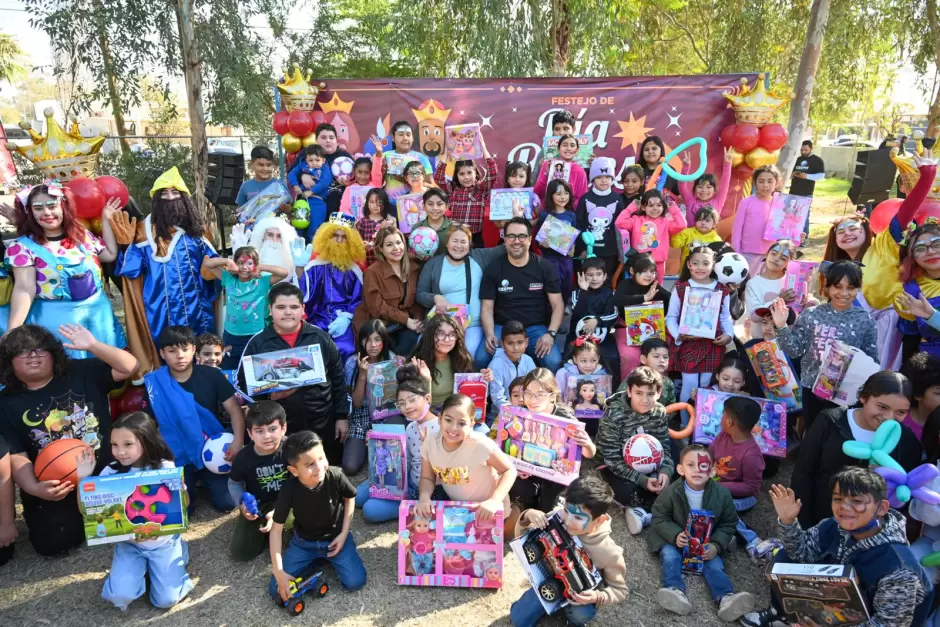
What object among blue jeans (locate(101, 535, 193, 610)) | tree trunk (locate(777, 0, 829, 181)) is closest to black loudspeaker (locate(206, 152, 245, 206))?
blue jeans (locate(101, 535, 193, 610))

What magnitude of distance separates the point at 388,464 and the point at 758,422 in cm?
262

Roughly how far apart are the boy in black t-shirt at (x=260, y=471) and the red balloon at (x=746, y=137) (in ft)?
19.9

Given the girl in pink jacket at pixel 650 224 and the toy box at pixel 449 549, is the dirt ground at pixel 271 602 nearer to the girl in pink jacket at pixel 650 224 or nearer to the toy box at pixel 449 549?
the toy box at pixel 449 549

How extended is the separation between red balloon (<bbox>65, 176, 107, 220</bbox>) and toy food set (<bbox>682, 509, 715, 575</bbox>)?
468cm

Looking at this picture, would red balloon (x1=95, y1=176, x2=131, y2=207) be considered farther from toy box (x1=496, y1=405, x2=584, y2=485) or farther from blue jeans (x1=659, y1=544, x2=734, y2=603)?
blue jeans (x1=659, y1=544, x2=734, y2=603)

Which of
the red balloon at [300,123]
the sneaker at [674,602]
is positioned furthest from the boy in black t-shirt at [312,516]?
the red balloon at [300,123]

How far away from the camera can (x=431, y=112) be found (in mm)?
8000

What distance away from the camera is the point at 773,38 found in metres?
13.9

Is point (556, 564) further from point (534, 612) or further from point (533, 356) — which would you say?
point (533, 356)

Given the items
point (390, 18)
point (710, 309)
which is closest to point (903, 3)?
point (390, 18)

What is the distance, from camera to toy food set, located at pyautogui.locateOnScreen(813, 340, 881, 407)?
157 inches

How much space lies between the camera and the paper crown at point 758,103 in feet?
24.0

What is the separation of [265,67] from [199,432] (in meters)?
9.07

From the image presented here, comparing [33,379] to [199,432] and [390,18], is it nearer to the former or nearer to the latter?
[199,432]
